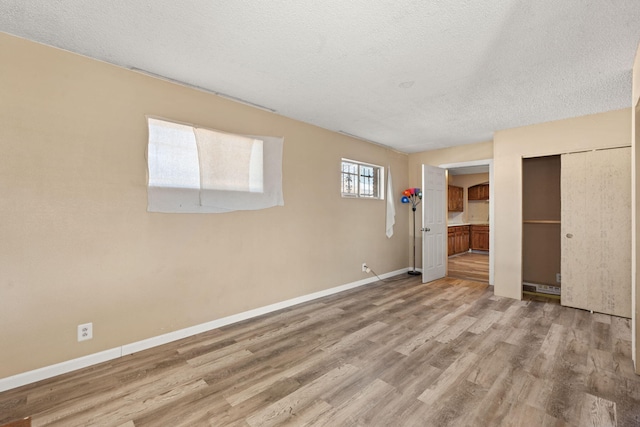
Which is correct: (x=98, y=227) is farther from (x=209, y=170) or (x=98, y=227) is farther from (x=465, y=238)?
(x=465, y=238)

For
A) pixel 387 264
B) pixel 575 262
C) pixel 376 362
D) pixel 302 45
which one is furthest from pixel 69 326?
pixel 575 262

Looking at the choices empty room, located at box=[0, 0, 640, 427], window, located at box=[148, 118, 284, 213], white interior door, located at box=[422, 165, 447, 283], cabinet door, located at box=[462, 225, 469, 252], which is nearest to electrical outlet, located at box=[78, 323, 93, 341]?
empty room, located at box=[0, 0, 640, 427]

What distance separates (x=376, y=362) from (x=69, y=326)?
2491mm

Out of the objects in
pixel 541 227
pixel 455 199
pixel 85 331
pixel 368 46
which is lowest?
pixel 85 331

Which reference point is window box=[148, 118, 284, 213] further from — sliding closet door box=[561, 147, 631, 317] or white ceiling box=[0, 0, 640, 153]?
sliding closet door box=[561, 147, 631, 317]

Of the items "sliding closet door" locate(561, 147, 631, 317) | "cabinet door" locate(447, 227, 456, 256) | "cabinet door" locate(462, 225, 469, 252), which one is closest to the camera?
"sliding closet door" locate(561, 147, 631, 317)

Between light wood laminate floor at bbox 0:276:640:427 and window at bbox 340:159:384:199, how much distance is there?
2.22 metres

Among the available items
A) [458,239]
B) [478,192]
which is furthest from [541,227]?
[478,192]

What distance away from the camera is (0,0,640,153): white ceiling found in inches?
67.1

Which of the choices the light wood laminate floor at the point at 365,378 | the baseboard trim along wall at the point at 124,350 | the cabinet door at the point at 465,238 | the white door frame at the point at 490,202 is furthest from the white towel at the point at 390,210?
the cabinet door at the point at 465,238

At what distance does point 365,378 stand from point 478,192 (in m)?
8.22

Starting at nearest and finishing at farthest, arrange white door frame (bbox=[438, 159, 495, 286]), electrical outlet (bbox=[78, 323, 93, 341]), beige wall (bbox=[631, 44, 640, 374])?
beige wall (bbox=[631, 44, 640, 374])
electrical outlet (bbox=[78, 323, 93, 341])
white door frame (bbox=[438, 159, 495, 286])

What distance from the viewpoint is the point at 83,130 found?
2.22 meters

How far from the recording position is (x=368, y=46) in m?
2.08
